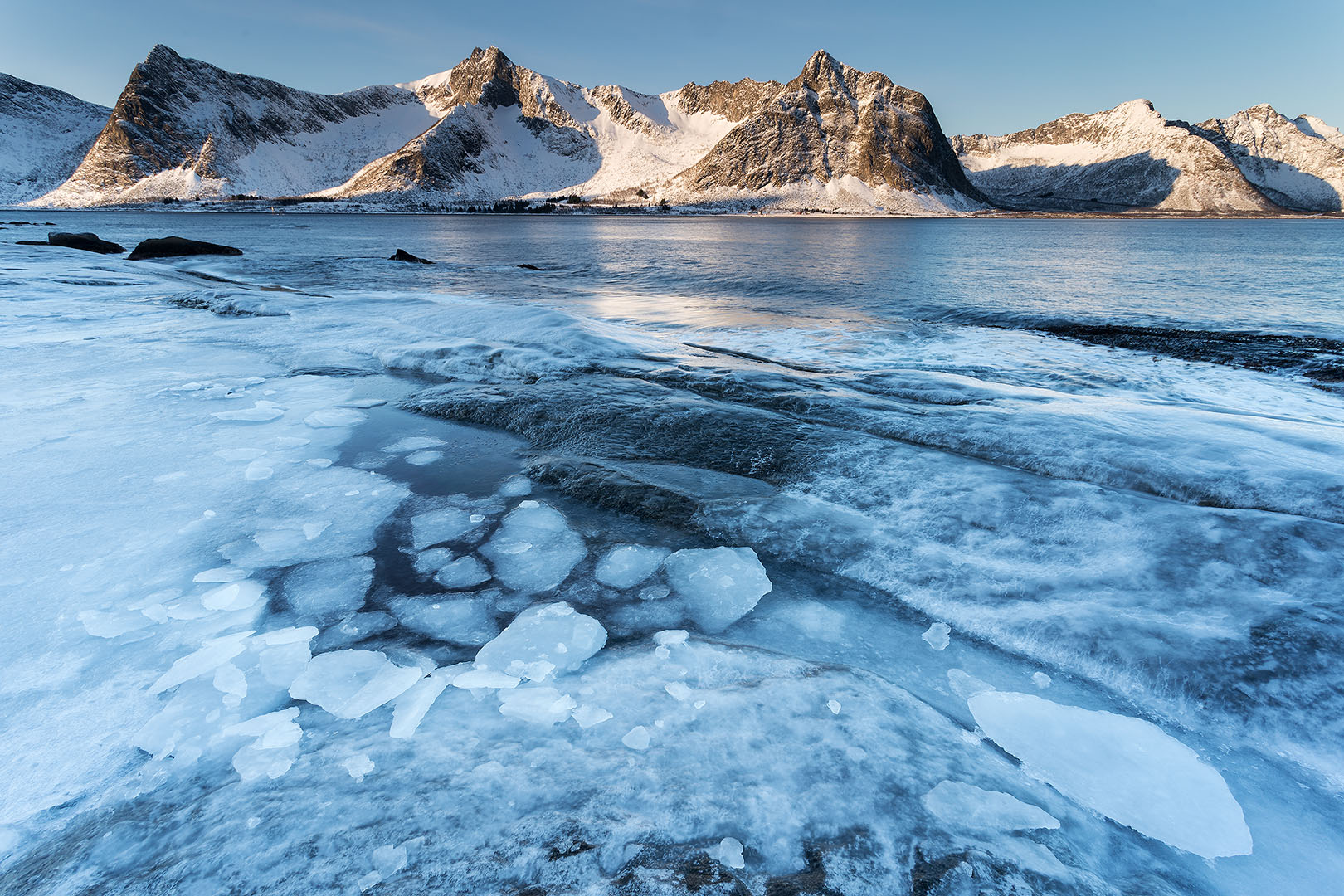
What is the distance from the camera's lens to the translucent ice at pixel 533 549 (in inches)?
126

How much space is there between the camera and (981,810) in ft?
6.17

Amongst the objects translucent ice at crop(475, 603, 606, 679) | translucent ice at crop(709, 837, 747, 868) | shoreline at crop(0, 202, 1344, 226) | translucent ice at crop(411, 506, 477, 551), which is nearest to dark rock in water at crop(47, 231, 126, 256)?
translucent ice at crop(411, 506, 477, 551)

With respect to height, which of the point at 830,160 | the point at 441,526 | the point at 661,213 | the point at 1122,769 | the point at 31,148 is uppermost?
the point at 830,160

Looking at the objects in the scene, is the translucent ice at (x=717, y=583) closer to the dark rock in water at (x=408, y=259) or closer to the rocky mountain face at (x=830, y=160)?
the dark rock in water at (x=408, y=259)

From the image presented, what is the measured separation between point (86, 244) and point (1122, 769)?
38.2m

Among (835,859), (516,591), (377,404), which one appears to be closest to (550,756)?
(835,859)

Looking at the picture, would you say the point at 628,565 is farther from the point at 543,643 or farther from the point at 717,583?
the point at 543,643

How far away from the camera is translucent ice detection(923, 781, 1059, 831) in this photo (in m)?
1.83

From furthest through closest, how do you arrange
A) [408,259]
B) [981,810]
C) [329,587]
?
[408,259] < [329,587] < [981,810]

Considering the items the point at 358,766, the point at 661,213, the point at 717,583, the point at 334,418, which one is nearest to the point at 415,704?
the point at 358,766

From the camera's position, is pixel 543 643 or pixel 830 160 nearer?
pixel 543 643

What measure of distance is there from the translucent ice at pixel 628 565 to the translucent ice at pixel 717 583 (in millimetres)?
102

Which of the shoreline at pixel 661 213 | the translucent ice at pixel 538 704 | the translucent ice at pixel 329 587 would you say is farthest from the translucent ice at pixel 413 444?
the shoreline at pixel 661 213

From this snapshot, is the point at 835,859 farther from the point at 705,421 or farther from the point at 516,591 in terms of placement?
the point at 705,421
